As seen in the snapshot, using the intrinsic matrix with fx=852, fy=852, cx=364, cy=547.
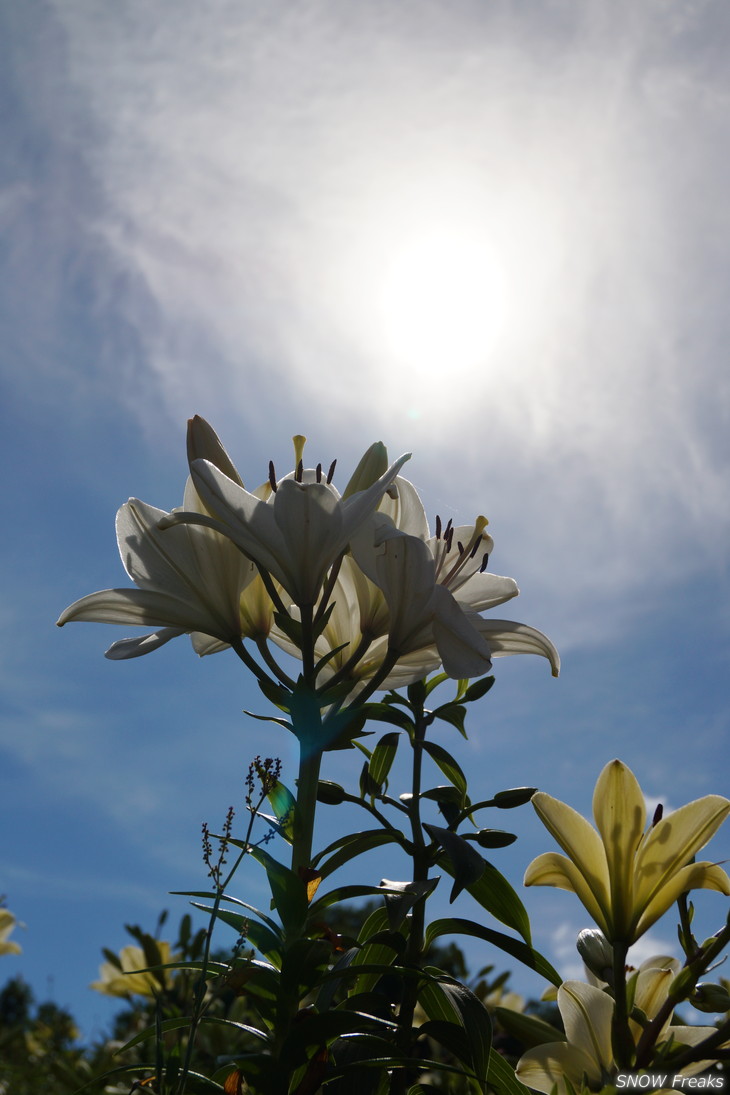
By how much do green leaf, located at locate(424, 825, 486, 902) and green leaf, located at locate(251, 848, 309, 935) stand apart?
0.61ft

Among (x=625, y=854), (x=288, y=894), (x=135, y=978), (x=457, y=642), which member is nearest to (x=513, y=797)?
(x=625, y=854)

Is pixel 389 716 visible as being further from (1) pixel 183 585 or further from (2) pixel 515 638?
(1) pixel 183 585

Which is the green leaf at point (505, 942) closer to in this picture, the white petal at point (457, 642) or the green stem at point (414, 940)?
the green stem at point (414, 940)

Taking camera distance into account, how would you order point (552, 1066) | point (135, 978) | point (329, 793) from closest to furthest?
1. point (552, 1066)
2. point (329, 793)
3. point (135, 978)

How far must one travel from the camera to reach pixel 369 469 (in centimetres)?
137

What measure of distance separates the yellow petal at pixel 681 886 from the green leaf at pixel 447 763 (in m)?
0.32

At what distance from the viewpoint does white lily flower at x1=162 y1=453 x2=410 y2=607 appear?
3.94ft

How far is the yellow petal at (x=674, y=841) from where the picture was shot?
1.20 meters

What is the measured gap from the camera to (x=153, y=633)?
1.41m

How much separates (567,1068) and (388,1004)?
0.29 meters

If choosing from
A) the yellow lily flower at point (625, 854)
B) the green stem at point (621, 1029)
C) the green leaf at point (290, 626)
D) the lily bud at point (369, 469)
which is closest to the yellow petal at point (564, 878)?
the yellow lily flower at point (625, 854)

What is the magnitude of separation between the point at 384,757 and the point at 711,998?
0.59 m

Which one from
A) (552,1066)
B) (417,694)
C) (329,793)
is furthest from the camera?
(417,694)

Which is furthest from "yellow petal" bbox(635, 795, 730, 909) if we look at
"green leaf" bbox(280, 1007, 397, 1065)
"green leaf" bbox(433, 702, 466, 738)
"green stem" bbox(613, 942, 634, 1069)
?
"green leaf" bbox(280, 1007, 397, 1065)
